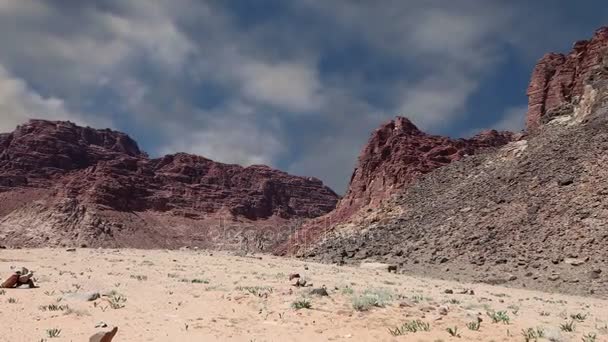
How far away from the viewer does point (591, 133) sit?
35.7m

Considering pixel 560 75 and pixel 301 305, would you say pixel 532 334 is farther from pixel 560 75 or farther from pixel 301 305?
pixel 560 75

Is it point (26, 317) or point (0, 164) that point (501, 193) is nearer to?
point (26, 317)

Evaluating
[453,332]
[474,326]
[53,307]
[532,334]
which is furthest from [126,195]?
[532,334]

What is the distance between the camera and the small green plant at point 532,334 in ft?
29.0

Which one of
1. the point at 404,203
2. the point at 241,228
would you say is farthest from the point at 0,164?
the point at 404,203

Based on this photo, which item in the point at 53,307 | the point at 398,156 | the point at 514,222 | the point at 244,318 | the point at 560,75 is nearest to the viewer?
the point at 244,318

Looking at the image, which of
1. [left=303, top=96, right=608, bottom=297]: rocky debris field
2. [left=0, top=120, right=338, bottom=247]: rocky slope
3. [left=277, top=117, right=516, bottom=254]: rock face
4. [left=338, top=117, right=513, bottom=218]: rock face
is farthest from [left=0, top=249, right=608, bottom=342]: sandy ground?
[left=0, top=120, right=338, bottom=247]: rocky slope

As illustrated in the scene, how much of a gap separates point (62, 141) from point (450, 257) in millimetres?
151797

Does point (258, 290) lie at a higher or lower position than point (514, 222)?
lower

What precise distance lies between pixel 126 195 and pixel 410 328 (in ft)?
403

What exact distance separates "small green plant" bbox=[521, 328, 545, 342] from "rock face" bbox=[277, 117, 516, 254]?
149ft

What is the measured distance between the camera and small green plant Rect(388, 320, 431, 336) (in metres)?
9.37

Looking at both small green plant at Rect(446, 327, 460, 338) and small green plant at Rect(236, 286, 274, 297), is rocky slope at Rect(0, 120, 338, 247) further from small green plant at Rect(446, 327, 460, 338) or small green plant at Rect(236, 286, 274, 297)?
small green plant at Rect(446, 327, 460, 338)

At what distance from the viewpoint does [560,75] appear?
54812 millimetres
